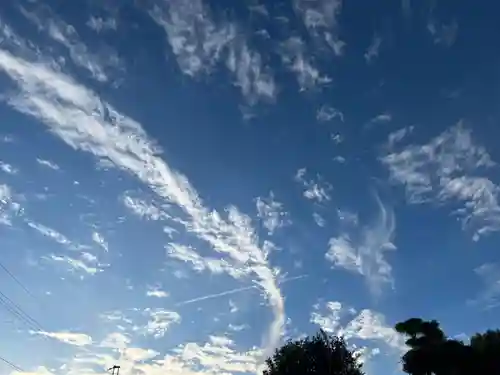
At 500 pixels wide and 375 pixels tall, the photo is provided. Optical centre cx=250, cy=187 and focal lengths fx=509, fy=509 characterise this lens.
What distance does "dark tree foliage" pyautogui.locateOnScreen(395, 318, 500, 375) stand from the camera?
174 feet

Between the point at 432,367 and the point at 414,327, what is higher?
the point at 414,327

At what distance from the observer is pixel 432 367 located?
5338 cm

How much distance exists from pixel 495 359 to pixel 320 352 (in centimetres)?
1828

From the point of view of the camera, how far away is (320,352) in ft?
190

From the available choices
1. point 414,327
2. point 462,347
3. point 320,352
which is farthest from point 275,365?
point 462,347

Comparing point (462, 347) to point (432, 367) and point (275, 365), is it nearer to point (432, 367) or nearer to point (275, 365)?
point (432, 367)

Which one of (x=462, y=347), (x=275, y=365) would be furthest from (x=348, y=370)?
(x=462, y=347)

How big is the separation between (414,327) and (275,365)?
16.2 meters

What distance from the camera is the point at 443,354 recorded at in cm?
5338

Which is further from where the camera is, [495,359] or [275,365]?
[275,365]

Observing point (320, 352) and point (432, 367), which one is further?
point (320, 352)

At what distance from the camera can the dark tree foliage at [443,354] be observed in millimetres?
53188

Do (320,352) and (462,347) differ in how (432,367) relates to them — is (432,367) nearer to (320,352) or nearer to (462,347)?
(462,347)

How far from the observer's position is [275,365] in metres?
58.6
